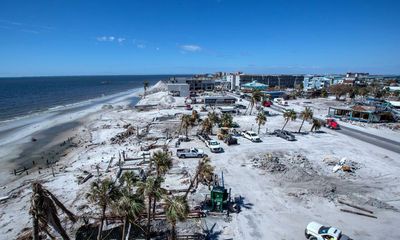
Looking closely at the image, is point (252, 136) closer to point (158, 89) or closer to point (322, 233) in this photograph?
point (322, 233)

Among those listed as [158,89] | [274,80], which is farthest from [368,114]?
[158,89]

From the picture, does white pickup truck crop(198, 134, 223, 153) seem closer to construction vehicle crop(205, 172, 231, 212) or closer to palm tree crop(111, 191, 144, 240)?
construction vehicle crop(205, 172, 231, 212)

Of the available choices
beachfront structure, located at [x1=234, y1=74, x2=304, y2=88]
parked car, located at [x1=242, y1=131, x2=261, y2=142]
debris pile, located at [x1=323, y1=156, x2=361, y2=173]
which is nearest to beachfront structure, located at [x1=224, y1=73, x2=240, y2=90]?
beachfront structure, located at [x1=234, y1=74, x2=304, y2=88]

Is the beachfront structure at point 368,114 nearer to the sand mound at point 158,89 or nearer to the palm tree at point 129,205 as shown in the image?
the palm tree at point 129,205

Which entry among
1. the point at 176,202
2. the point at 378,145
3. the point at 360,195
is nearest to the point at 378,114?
the point at 378,145

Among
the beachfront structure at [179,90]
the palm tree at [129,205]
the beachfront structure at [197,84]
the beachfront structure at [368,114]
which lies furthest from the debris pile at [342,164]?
the beachfront structure at [197,84]

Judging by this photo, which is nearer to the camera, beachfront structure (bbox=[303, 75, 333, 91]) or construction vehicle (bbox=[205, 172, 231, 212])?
construction vehicle (bbox=[205, 172, 231, 212])
